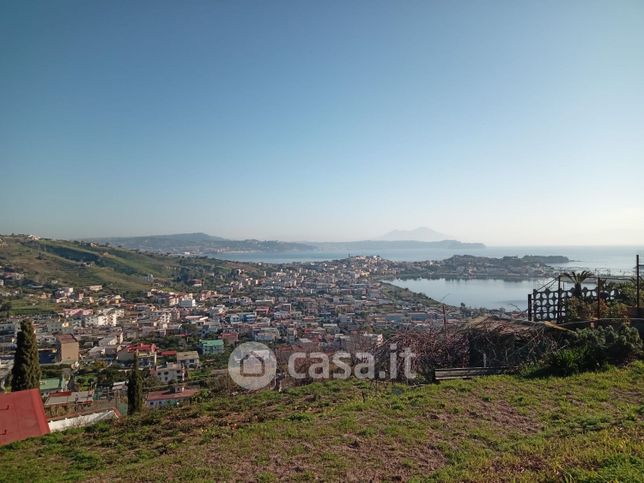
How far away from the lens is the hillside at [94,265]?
192 ft

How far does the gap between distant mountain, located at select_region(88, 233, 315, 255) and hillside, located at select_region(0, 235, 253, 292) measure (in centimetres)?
5741

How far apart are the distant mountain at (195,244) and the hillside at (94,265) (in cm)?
5741

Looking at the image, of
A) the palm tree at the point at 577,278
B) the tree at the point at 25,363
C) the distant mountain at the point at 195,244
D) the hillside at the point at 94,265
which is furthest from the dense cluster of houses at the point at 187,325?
the distant mountain at the point at 195,244

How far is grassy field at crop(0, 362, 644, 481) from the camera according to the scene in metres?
3.40

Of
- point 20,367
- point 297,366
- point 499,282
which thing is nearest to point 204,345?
point 20,367

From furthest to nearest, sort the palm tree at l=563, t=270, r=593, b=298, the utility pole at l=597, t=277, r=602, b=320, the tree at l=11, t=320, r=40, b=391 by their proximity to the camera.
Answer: the tree at l=11, t=320, r=40, b=391 < the palm tree at l=563, t=270, r=593, b=298 < the utility pole at l=597, t=277, r=602, b=320

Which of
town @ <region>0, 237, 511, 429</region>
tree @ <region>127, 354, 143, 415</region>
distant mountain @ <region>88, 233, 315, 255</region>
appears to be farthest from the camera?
distant mountain @ <region>88, 233, 315, 255</region>

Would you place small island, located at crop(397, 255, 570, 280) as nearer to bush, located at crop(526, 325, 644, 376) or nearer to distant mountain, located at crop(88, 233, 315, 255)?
bush, located at crop(526, 325, 644, 376)

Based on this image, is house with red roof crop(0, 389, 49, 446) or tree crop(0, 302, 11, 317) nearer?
house with red roof crop(0, 389, 49, 446)

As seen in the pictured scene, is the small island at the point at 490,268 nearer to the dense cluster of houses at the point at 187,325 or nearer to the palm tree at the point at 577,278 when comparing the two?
the dense cluster of houses at the point at 187,325

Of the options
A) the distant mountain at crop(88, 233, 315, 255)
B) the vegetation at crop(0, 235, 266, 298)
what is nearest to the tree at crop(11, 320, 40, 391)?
the vegetation at crop(0, 235, 266, 298)

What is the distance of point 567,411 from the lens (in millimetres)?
4820

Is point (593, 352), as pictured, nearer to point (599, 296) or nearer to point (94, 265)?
point (599, 296)

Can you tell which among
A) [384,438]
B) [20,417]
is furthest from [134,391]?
[384,438]
